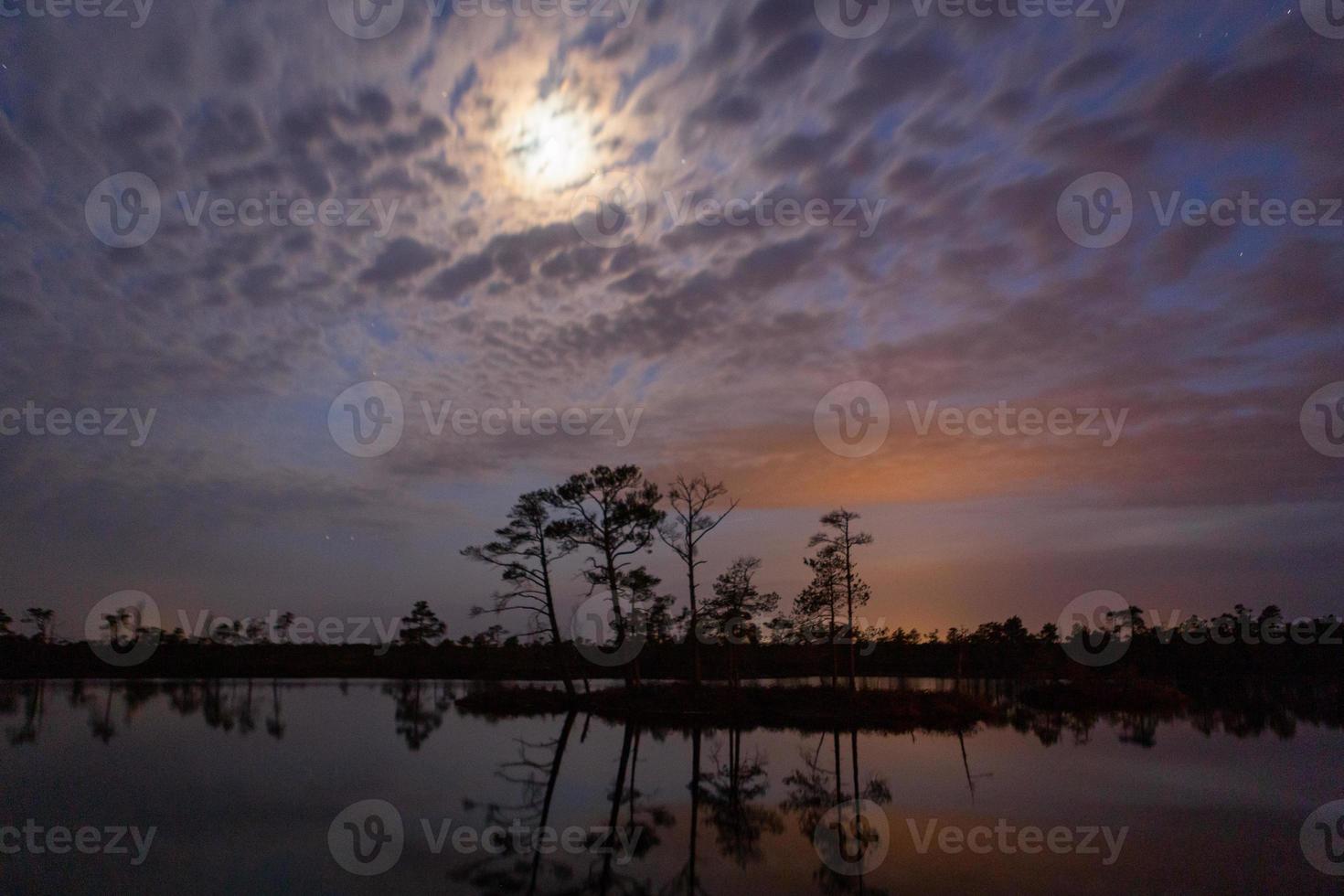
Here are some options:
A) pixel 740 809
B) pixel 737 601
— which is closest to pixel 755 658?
pixel 737 601

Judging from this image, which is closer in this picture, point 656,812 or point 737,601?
point 656,812

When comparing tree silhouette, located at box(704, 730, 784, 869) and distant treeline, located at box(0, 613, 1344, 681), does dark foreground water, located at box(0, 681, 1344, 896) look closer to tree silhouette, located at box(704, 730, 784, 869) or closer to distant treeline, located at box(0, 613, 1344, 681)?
tree silhouette, located at box(704, 730, 784, 869)

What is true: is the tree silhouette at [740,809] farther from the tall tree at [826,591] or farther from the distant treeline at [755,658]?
the distant treeline at [755,658]

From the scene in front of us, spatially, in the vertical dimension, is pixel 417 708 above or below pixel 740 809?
below

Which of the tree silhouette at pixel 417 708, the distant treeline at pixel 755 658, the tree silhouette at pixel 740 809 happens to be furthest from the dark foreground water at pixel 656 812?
the distant treeline at pixel 755 658

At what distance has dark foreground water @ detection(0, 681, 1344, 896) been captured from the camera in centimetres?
1328

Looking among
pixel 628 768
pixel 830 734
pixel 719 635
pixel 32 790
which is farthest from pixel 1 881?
pixel 719 635

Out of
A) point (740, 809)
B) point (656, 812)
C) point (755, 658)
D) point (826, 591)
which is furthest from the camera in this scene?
point (755, 658)

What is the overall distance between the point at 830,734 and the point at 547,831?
20653 millimetres

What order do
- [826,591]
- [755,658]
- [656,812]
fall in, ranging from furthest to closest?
[755,658]
[826,591]
[656,812]

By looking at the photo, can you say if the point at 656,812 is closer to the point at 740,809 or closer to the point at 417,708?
the point at 740,809

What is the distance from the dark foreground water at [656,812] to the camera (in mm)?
13281

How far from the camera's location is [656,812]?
18.0 metres

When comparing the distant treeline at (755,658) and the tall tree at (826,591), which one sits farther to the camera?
the distant treeline at (755,658)
